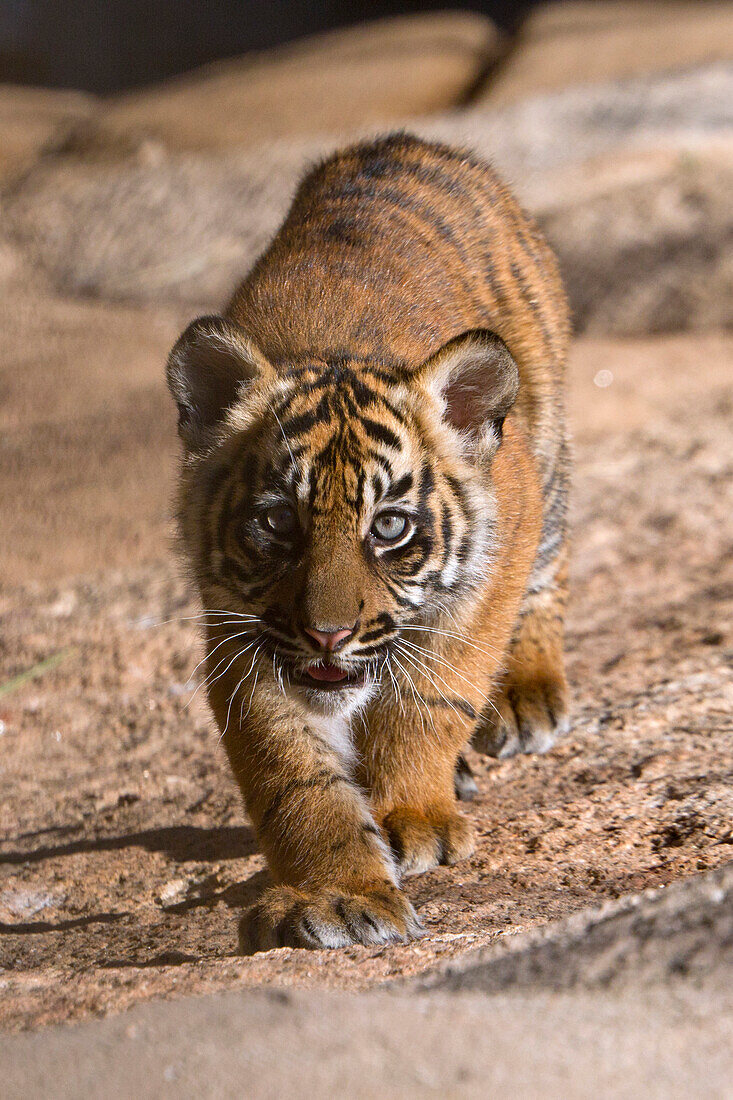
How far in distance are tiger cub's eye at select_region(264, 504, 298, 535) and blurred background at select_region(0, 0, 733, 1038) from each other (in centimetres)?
78

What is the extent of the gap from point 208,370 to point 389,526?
553 millimetres

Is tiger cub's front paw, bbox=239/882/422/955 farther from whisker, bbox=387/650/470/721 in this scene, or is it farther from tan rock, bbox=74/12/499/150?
tan rock, bbox=74/12/499/150

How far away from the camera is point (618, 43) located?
9.70 m

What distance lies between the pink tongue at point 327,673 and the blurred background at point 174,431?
49cm

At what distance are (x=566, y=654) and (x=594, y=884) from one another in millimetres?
1482

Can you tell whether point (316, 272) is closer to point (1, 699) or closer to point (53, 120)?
point (1, 699)

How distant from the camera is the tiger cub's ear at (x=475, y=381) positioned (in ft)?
8.09

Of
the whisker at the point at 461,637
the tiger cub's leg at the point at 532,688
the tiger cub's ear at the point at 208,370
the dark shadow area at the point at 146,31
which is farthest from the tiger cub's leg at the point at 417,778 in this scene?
the dark shadow area at the point at 146,31

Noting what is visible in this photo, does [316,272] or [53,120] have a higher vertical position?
[53,120]

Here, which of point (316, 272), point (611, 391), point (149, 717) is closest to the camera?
point (316, 272)

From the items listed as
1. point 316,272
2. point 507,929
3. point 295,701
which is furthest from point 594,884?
point 316,272

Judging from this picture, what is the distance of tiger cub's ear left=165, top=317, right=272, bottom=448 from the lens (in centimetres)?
249

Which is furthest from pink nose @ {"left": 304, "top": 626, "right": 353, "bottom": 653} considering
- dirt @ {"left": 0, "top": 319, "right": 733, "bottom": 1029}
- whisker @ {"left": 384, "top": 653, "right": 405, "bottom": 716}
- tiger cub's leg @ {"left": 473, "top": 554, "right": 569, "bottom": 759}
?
tiger cub's leg @ {"left": 473, "top": 554, "right": 569, "bottom": 759}

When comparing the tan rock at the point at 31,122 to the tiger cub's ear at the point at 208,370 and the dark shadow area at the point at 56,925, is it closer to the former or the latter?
the tiger cub's ear at the point at 208,370
